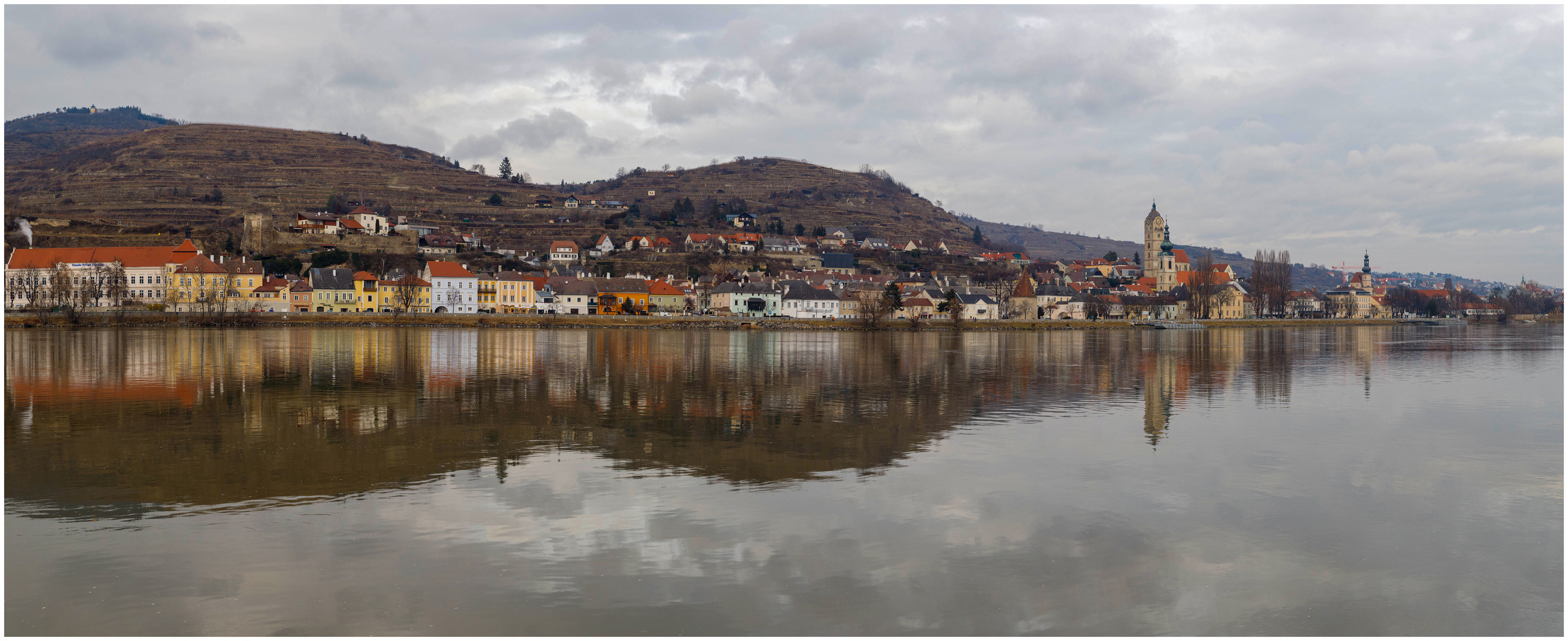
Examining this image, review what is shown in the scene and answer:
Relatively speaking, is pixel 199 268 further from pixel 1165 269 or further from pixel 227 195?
pixel 1165 269

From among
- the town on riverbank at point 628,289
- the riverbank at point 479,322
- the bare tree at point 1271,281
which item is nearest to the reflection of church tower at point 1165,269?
the town on riverbank at point 628,289

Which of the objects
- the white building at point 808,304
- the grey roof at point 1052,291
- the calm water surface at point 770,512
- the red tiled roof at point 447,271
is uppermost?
the red tiled roof at point 447,271

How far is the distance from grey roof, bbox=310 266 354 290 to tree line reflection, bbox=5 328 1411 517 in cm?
Result: 5136

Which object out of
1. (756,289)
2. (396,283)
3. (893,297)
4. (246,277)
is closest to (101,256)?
(246,277)

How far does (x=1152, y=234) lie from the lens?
15538 centimetres

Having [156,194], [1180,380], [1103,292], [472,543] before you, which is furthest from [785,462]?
[156,194]

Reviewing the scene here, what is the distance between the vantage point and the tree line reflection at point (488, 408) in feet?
40.1

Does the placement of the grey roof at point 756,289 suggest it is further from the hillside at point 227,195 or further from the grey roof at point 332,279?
the hillside at point 227,195

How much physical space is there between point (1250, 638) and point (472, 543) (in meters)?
6.62

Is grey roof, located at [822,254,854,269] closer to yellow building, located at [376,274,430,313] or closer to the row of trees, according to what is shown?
the row of trees

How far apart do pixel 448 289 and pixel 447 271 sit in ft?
6.32

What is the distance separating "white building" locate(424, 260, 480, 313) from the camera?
96.0 meters

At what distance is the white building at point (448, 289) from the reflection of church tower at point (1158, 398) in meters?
75.6

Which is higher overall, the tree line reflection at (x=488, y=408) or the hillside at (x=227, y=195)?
the hillside at (x=227, y=195)
